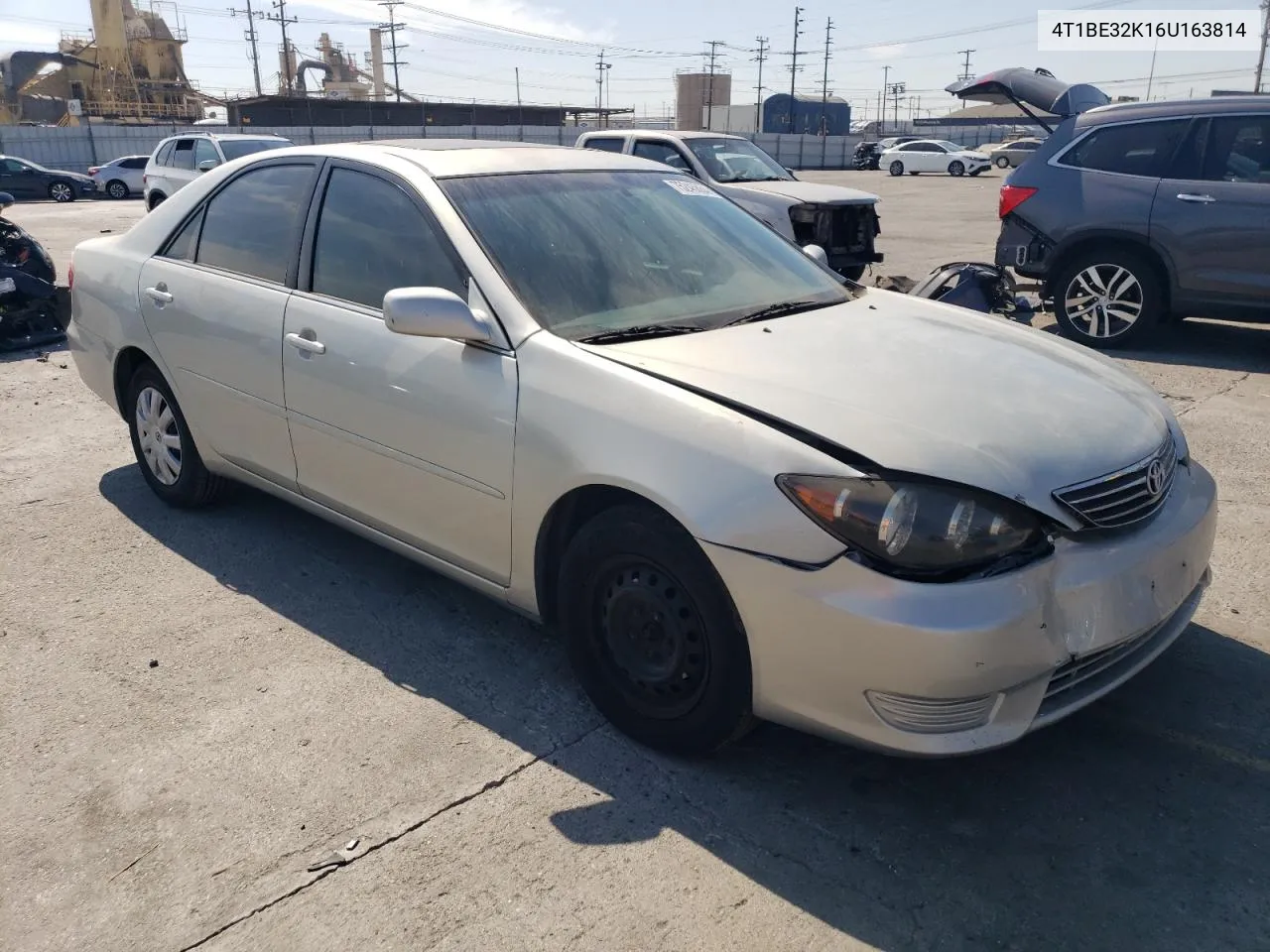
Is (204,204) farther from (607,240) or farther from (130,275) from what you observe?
(607,240)

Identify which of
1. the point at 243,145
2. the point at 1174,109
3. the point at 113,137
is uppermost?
the point at 113,137

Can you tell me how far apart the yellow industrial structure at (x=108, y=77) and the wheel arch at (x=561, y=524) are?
5500 centimetres

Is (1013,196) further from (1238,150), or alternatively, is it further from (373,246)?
(373,246)

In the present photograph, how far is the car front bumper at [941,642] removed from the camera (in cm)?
229

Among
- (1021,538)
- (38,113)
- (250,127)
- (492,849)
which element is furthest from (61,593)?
(38,113)

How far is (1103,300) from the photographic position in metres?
7.85

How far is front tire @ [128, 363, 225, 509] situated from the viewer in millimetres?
4527

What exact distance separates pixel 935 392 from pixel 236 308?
2718 mm

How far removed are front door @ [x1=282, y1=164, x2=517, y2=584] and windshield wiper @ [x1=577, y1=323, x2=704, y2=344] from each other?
26 centimetres

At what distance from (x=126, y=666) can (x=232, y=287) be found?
1.53 metres

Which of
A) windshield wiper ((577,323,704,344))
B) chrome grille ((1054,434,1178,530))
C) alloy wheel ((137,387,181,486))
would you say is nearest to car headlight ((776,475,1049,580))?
chrome grille ((1054,434,1178,530))

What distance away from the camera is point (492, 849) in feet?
8.32

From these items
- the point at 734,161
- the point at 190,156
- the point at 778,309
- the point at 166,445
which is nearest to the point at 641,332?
the point at 778,309

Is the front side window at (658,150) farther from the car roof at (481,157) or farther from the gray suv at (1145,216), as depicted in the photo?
the car roof at (481,157)
